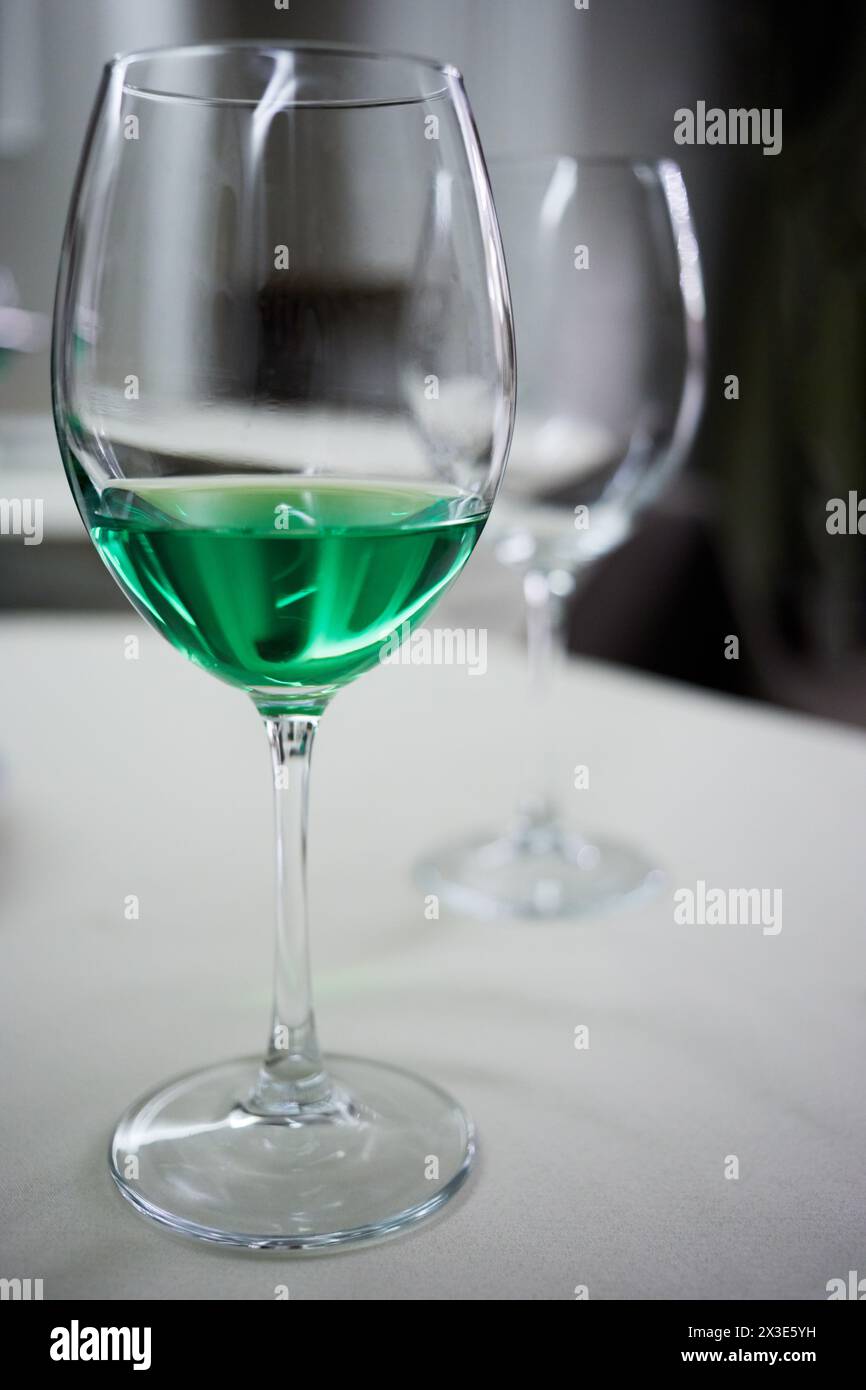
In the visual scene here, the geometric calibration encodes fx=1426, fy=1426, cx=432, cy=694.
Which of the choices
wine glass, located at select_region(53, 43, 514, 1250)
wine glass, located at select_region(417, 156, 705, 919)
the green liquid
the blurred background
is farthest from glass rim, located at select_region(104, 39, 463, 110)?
the blurred background

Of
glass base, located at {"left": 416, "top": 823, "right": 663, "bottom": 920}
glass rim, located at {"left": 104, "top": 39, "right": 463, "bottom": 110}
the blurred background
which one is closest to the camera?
glass rim, located at {"left": 104, "top": 39, "right": 463, "bottom": 110}

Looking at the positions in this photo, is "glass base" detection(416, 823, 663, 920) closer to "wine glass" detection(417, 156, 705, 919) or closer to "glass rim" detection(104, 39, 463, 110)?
"wine glass" detection(417, 156, 705, 919)

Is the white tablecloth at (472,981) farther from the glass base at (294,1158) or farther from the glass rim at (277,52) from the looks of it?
the glass rim at (277,52)

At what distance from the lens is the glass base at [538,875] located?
2.10 ft

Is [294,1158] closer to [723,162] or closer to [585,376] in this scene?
[585,376]

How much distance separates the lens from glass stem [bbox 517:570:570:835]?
0.75 meters

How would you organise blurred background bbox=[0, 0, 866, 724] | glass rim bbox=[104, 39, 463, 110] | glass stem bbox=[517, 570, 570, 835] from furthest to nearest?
blurred background bbox=[0, 0, 866, 724], glass stem bbox=[517, 570, 570, 835], glass rim bbox=[104, 39, 463, 110]

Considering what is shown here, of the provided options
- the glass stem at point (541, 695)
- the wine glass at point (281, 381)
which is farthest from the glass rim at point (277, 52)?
the glass stem at point (541, 695)

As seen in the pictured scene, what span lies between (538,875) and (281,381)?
0.36 meters

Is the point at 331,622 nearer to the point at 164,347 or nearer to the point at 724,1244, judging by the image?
the point at 164,347

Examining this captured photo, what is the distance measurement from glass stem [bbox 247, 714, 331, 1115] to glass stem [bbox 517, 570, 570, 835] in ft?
0.98

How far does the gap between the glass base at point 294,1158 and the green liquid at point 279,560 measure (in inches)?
Answer: 5.6

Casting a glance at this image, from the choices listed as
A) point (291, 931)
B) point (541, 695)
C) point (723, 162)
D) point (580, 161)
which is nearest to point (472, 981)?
point (291, 931)

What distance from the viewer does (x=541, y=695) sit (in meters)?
0.79
